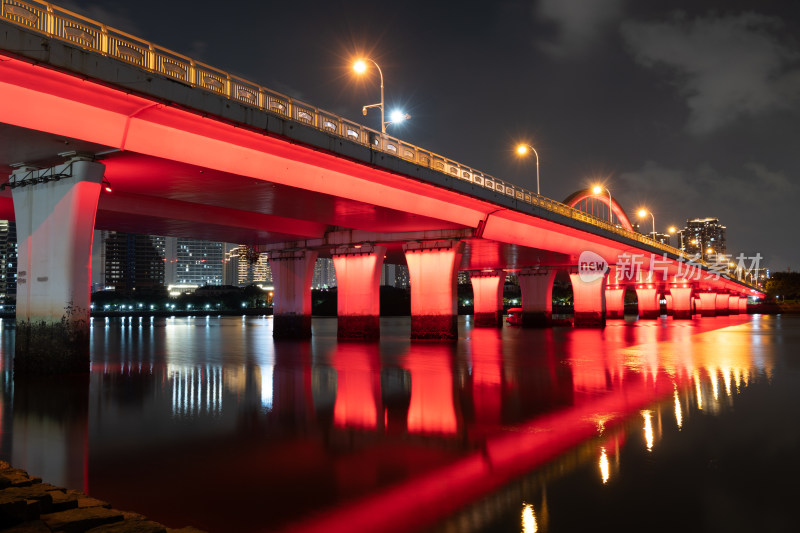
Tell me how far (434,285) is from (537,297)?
32406 mm

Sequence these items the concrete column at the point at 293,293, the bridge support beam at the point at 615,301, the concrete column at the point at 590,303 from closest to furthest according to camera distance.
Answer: the concrete column at the point at 293,293 → the concrete column at the point at 590,303 → the bridge support beam at the point at 615,301

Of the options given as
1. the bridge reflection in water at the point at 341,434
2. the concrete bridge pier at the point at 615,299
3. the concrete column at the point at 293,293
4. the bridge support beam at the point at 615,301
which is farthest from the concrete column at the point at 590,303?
the bridge reflection in water at the point at 341,434

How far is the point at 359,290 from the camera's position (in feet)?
150

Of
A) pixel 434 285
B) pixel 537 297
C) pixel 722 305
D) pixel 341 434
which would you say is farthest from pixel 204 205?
pixel 722 305

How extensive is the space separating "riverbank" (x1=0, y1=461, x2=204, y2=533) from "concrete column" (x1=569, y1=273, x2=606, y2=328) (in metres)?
68.0

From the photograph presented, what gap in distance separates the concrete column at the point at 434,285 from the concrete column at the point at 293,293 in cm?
932

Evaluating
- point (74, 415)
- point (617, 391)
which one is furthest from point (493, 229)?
point (74, 415)

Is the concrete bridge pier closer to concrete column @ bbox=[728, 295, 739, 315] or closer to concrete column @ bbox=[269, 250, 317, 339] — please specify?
concrete column @ bbox=[269, 250, 317, 339]

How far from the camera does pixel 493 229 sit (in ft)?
143

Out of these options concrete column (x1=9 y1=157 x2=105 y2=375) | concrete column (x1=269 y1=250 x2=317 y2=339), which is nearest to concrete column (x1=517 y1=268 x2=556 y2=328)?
concrete column (x1=269 y1=250 x2=317 y2=339)

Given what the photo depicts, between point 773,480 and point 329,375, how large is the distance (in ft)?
54.3

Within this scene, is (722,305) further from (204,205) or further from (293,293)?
(204,205)

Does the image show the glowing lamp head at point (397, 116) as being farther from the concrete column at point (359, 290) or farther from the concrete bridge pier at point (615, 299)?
the concrete bridge pier at point (615, 299)

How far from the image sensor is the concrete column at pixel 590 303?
231ft
